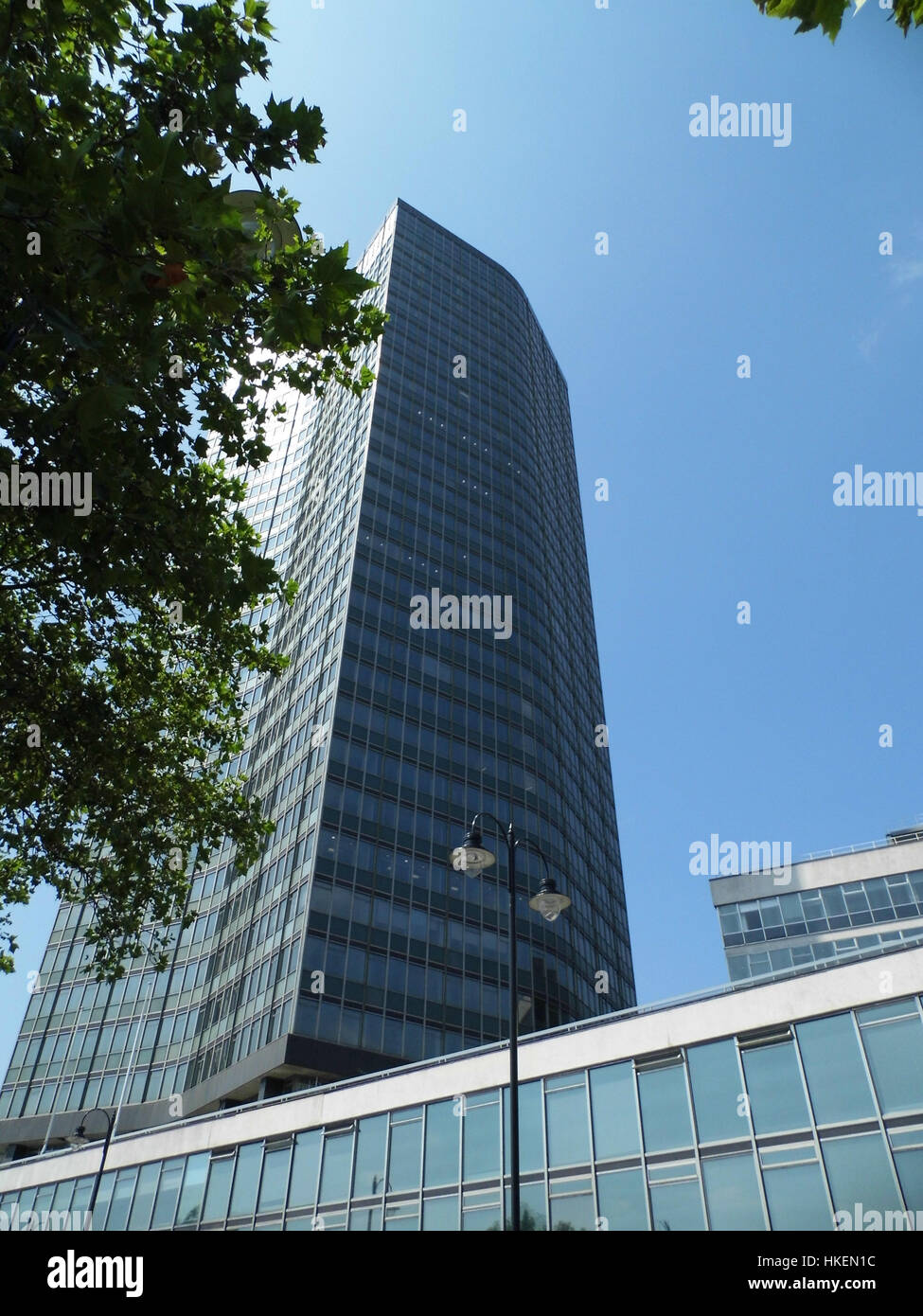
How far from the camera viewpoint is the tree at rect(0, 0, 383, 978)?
627 centimetres

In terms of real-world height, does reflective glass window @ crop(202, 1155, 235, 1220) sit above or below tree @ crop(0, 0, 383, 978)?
below

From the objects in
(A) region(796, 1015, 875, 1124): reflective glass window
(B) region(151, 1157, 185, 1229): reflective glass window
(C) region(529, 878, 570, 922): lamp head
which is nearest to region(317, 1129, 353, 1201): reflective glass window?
(B) region(151, 1157, 185, 1229): reflective glass window

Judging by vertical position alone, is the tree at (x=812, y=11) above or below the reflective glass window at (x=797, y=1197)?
above

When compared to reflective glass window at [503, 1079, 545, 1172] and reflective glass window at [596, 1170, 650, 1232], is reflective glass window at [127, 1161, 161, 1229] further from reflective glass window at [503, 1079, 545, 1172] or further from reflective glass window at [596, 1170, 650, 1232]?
reflective glass window at [596, 1170, 650, 1232]

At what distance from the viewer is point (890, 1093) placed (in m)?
15.1

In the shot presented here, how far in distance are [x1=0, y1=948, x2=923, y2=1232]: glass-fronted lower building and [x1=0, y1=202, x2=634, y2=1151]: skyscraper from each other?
14963 millimetres

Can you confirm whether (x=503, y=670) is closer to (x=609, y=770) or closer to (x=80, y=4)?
(x=609, y=770)

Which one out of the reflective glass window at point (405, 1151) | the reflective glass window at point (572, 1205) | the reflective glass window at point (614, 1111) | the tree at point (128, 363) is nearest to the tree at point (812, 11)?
the tree at point (128, 363)

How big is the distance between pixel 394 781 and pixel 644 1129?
108 feet

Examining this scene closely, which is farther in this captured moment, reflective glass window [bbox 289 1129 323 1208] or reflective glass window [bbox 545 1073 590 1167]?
reflective glass window [bbox 289 1129 323 1208]

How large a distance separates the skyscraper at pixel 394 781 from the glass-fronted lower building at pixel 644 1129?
49.1 ft

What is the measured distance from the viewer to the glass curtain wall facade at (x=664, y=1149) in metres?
15.0

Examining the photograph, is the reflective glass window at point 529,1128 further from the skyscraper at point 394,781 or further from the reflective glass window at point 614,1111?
the skyscraper at point 394,781

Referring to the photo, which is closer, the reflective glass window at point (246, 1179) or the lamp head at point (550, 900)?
the lamp head at point (550, 900)
